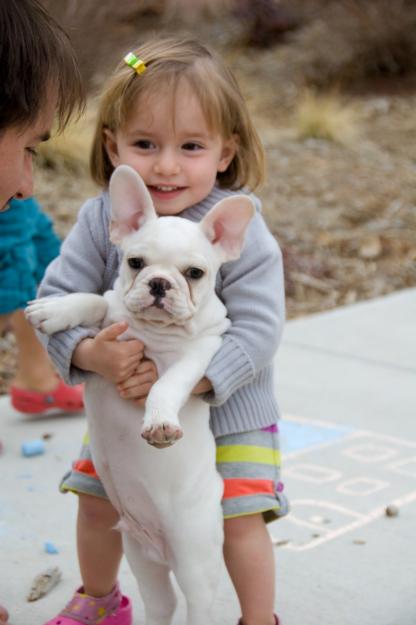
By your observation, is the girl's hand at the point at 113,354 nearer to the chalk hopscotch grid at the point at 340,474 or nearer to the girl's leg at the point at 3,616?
the girl's leg at the point at 3,616

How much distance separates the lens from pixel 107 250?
109 inches

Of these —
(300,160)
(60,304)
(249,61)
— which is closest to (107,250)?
(60,304)

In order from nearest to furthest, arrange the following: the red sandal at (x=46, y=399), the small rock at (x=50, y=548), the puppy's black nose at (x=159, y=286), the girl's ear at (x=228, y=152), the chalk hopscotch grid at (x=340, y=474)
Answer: the puppy's black nose at (x=159, y=286) < the girl's ear at (x=228, y=152) < the small rock at (x=50, y=548) < the chalk hopscotch grid at (x=340, y=474) < the red sandal at (x=46, y=399)

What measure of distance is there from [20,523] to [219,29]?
1293 cm

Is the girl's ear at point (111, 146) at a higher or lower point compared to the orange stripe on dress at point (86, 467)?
higher

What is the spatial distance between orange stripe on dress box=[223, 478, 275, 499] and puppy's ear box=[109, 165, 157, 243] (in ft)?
2.14

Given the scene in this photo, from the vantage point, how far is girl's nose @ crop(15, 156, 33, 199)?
2.50m

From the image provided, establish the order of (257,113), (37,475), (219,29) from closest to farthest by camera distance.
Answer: (37,475) → (257,113) → (219,29)

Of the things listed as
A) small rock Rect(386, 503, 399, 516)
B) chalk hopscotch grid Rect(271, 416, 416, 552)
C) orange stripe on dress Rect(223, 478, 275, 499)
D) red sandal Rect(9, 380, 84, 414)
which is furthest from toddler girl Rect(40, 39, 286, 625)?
red sandal Rect(9, 380, 84, 414)

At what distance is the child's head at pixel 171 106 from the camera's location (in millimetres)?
2686

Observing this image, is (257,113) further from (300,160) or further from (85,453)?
(85,453)

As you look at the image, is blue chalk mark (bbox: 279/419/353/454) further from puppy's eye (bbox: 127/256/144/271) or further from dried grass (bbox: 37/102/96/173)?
dried grass (bbox: 37/102/96/173)

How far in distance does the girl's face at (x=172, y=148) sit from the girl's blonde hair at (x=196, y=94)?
2cm

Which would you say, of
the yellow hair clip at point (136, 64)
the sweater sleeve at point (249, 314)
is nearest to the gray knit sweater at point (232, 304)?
the sweater sleeve at point (249, 314)
